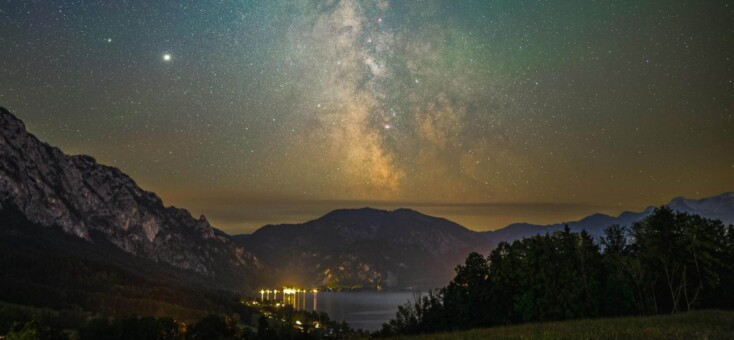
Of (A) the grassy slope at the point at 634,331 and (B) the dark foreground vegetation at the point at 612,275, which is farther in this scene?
(B) the dark foreground vegetation at the point at 612,275

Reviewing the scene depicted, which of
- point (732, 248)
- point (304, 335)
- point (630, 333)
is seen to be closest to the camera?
point (630, 333)

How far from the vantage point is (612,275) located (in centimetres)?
7856

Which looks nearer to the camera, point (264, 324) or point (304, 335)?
point (304, 335)

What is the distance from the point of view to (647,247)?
77.7m

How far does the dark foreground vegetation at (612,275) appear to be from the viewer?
74500mm

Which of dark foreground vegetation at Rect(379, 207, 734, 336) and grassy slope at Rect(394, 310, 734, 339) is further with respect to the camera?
dark foreground vegetation at Rect(379, 207, 734, 336)

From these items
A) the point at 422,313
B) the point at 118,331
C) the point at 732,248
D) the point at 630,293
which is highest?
the point at 732,248

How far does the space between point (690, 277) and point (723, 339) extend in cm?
6527

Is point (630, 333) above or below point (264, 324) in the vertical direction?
above

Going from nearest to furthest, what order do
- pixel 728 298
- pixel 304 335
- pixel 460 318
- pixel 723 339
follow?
1. pixel 723 339
2. pixel 728 298
3. pixel 460 318
4. pixel 304 335

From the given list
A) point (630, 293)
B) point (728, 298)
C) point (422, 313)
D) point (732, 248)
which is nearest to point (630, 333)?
point (630, 293)

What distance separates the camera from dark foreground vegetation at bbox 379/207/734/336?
74500 mm

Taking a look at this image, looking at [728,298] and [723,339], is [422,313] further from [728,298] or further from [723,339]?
[723,339]

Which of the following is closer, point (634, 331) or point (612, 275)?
point (634, 331)
